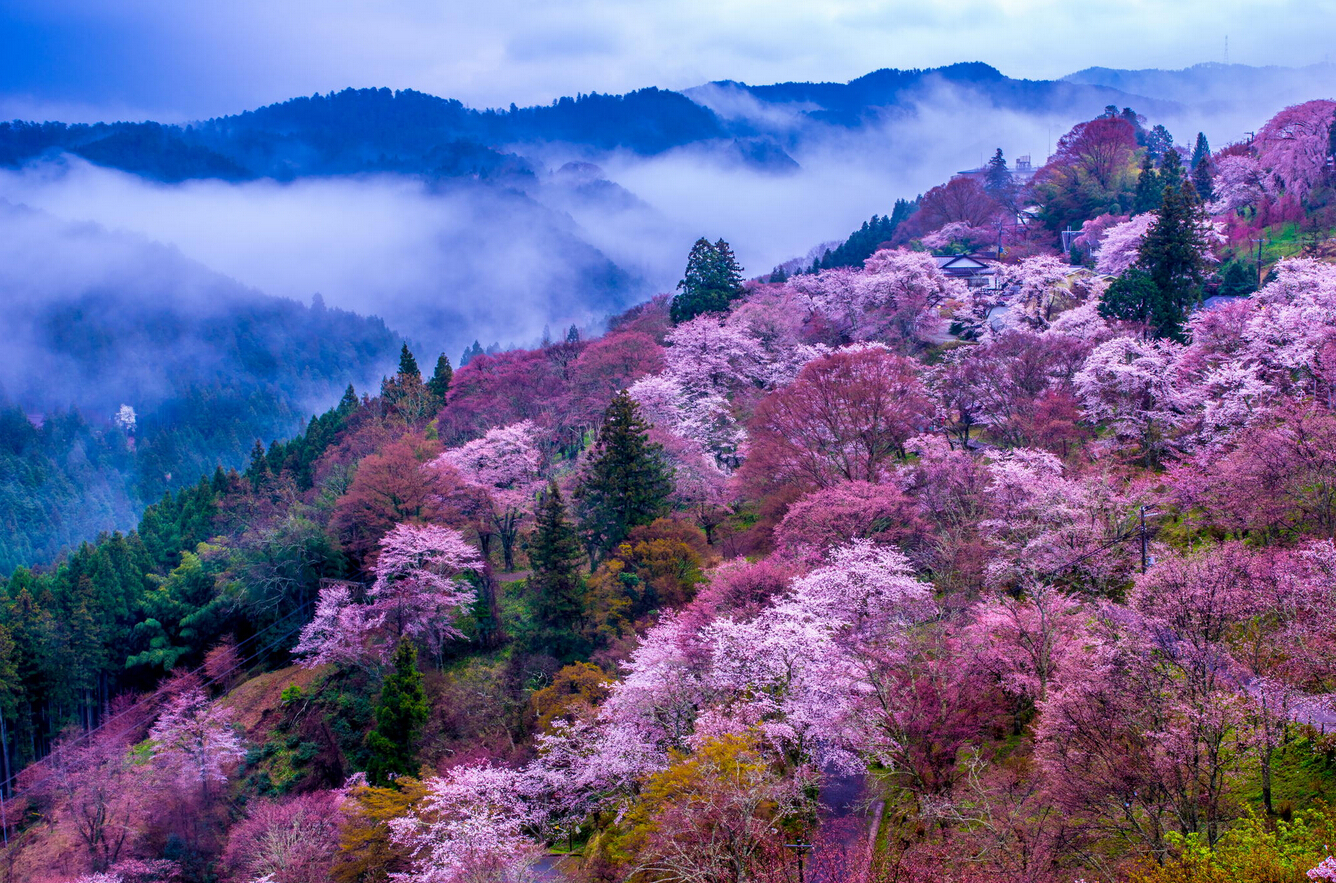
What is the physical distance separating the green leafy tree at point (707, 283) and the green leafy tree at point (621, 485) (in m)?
22.4

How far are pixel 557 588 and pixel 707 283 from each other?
33.7m

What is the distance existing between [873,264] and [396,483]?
37542mm

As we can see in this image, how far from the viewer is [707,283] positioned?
60094mm

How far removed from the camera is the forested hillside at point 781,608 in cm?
1475

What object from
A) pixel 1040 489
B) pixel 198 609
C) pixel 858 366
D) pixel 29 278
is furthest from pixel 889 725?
pixel 29 278

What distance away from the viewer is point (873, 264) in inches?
2271

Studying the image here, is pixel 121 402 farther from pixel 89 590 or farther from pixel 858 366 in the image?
pixel 858 366

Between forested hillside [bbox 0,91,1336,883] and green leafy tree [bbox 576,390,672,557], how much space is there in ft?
0.63

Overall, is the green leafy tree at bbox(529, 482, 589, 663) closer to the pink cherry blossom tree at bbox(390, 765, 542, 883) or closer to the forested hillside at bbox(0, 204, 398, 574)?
the pink cherry blossom tree at bbox(390, 765, 542, 883)

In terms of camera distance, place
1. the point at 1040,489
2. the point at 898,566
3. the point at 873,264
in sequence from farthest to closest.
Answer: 1. the point at 873,264
2. the point at 1040,489
3. the point at 898,566

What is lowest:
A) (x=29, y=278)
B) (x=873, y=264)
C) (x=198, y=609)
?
(x=198, y=609)

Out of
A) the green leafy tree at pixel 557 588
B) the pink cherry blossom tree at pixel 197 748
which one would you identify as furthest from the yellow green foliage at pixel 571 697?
the pink cherry blossom tree at pixel 197 748

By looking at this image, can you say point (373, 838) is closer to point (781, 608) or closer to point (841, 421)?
point (781, 608)

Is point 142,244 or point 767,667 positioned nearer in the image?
point 767,667
